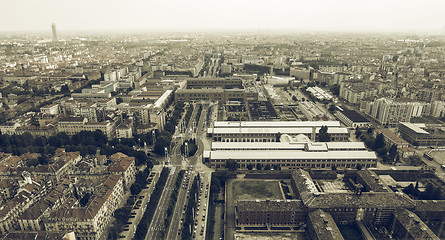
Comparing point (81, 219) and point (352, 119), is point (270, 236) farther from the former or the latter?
point (352, 119)

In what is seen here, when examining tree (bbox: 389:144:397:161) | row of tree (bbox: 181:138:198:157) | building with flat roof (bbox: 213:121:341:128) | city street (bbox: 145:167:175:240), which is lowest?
city street (bbox: 145:167:175:240)

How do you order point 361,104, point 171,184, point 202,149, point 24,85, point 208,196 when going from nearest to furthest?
1. point 208,196
2. point 171,184
3. point 202,149
4. point 361,104
5. point 24,85

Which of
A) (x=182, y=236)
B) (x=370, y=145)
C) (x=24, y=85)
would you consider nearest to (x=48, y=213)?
(x=182, y=236)

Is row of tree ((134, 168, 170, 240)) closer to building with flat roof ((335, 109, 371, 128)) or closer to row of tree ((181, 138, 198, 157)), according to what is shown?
row of tree ((181, 138, 198, 157))

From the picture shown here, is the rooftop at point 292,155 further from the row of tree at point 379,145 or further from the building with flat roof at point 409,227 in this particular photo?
the building with flat roof at point 409,227

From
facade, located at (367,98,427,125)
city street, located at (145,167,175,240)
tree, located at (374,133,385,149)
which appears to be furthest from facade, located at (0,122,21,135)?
facade, located at (367,98,427,125)

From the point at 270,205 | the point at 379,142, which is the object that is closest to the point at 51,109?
the point at 270,205

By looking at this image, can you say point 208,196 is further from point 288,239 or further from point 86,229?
point 86,229
